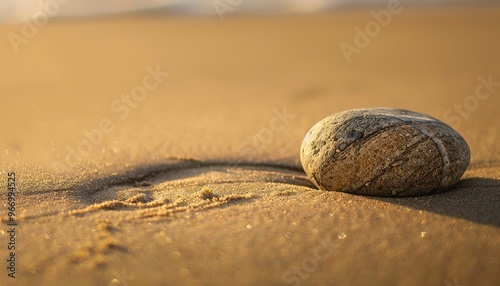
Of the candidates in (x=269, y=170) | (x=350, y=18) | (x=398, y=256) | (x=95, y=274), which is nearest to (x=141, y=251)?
(x=95, y=274)

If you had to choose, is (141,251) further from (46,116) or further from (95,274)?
(46,116)

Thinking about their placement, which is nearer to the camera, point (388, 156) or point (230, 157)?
point (388, 156)

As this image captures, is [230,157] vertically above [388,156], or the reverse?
[230,157]

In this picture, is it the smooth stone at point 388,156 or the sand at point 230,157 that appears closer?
the sand at point 230,157

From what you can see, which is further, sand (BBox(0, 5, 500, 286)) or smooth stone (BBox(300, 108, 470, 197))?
smooth stone (BBox(300, 108, 470, 197))
